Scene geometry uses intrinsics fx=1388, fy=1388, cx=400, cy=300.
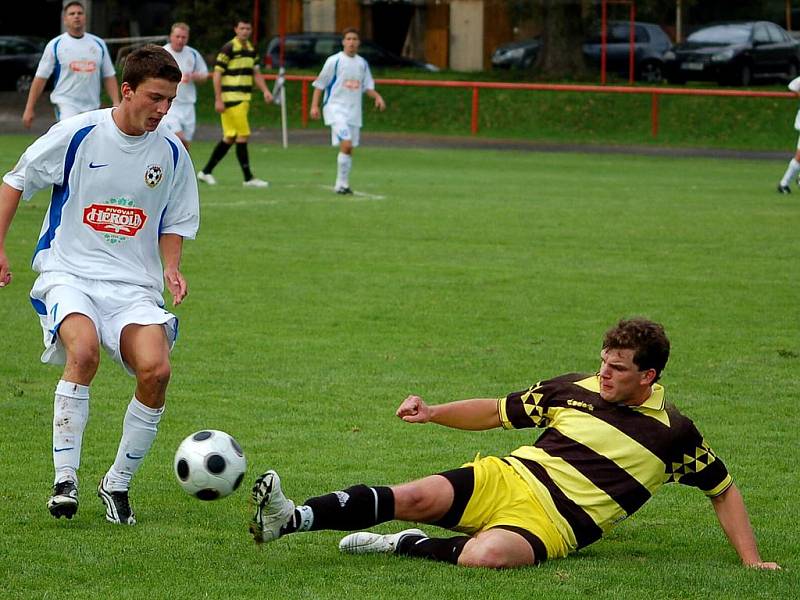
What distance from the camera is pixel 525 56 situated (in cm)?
3916

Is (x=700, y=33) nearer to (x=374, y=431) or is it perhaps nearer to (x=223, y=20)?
(x=223, y=20)

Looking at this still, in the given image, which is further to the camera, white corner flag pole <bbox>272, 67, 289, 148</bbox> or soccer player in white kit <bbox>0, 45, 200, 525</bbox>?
white corner flag pole <bbox>272, 67, 289, 148</bbox>

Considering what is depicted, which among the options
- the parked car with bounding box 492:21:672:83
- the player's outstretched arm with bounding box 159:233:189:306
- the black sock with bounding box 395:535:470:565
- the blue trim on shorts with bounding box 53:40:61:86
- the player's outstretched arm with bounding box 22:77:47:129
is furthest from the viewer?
the parked car with bounding box 492:21:672:83

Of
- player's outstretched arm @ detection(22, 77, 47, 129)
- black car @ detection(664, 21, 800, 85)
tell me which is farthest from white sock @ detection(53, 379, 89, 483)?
black car @ detection(664, 21, 800, 85)

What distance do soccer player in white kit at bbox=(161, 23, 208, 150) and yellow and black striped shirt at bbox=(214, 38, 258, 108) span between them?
384 mm

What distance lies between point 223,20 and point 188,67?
24124 mm

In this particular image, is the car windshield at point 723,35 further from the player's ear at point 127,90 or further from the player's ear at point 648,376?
the player's ear at point 648,376

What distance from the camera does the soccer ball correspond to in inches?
193

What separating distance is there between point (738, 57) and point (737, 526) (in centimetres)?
3082

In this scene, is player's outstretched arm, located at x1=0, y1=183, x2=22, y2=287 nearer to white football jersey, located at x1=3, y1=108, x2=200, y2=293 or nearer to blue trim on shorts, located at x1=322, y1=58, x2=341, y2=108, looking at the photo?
white football jersey, located at x1=3, y1=108, x2=200, y2=293

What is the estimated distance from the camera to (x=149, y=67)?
207 inches

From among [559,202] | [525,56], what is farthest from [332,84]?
[525,56]

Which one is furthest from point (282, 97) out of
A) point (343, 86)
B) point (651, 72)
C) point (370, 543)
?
point (370, 543)

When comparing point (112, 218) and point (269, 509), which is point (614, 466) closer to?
point (269, 509)
